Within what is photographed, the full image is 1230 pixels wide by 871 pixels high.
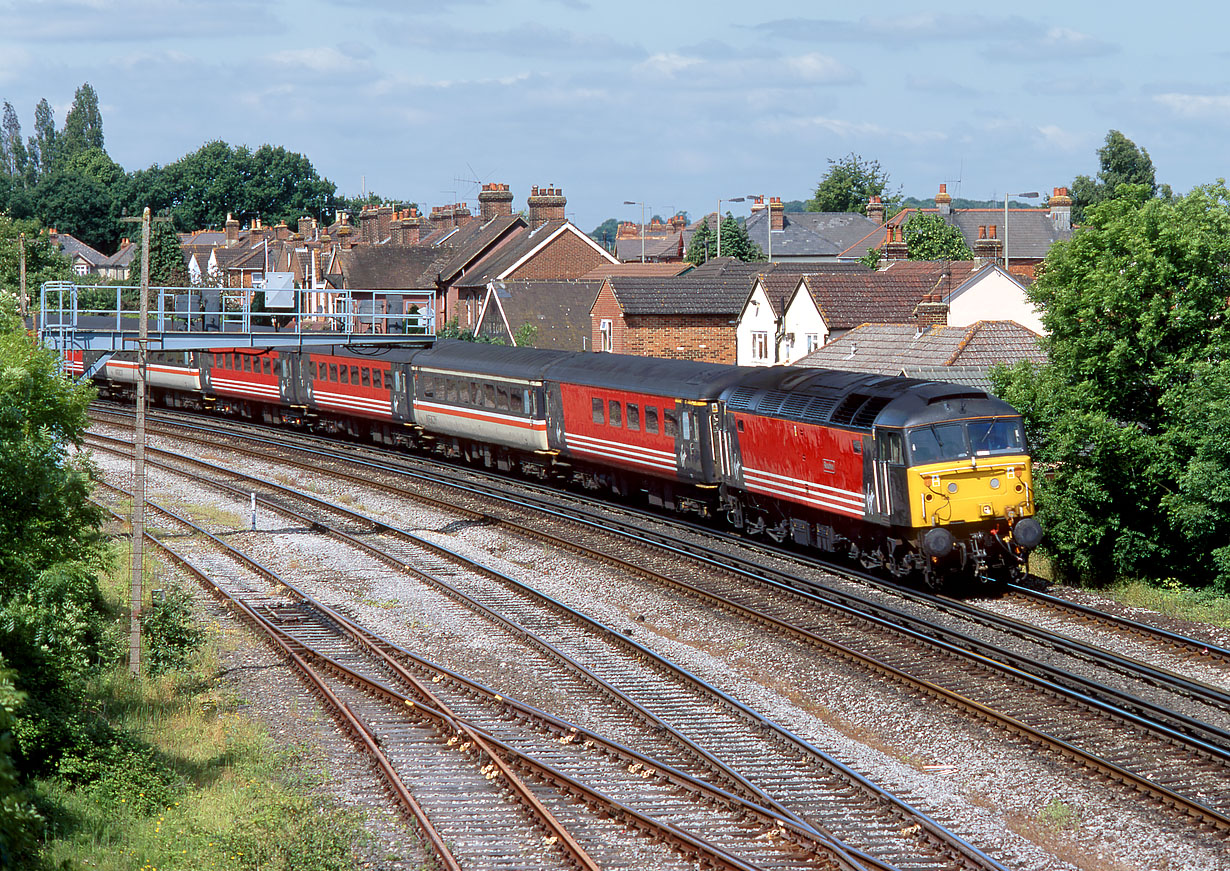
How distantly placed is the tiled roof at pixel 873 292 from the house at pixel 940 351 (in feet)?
26.0

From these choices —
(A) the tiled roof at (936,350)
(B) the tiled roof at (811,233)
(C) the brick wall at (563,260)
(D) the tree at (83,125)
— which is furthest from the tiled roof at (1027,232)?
(D) the tree at (83,125)

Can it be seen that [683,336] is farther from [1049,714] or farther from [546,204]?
[1049,714]

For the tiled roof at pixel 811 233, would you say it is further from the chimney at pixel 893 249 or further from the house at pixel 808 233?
the chimney at pixel 893 249

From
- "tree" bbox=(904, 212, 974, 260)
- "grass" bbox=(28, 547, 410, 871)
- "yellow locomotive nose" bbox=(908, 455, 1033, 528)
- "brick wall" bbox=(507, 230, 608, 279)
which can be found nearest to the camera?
"grass" bbox=(28, 547, 410, 871)

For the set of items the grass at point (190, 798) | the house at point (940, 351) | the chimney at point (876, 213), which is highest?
the chimney at point (876, 213)

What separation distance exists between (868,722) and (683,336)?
41877 millimetres

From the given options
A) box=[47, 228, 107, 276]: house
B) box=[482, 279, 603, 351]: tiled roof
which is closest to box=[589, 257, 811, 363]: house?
box=[482, 279, 603, 351]: tiled roof

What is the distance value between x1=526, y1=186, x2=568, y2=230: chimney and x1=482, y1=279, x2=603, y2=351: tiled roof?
26.5 feet

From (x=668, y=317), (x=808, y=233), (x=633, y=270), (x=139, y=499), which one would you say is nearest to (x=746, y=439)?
(x=139, y=499)

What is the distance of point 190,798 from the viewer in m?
13.3

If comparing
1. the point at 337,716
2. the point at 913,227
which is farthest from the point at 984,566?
the point at 913,227

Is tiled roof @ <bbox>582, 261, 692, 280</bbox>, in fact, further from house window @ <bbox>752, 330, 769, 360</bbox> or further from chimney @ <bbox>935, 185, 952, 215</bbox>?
chimney @ <bbox>935, 185, 952, 215</bbox>

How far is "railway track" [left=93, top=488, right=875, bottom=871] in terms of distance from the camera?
1129cm

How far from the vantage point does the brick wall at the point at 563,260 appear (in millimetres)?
68700
